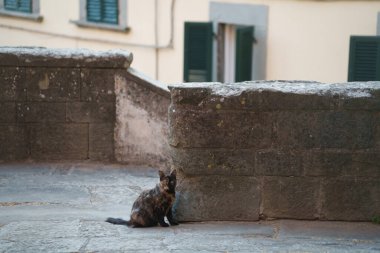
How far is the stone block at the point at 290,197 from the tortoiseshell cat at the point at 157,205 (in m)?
0.76

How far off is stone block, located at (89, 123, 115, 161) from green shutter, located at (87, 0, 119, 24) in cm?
910

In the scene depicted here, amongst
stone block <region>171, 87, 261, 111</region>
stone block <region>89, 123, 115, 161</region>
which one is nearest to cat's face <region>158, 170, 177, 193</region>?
stone block <region>171, 87, 261, 111</region>

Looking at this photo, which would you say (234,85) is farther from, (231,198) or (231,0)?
(231,0)

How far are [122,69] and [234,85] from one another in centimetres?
306

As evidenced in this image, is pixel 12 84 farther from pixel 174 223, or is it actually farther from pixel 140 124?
pixel 174 223

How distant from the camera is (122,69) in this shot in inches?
375

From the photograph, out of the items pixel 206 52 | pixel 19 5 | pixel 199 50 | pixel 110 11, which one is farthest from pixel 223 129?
pixel 19 5

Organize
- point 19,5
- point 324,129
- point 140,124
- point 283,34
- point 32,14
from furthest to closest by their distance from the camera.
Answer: point 19,5
point 32,14
point 283,34
point 140,124
point 324,129

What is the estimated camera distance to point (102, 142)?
9688mm

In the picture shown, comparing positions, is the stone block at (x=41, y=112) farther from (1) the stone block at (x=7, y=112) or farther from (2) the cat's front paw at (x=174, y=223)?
(2) the cat's front paw at (x=174, y=223)

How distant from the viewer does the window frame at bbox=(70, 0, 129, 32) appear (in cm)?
1817

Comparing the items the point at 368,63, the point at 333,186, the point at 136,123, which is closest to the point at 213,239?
the point at 333,186

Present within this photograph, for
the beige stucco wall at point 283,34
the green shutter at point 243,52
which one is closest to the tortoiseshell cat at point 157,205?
the beige stucco wall at point 283,34

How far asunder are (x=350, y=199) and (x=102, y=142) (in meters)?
3.80
